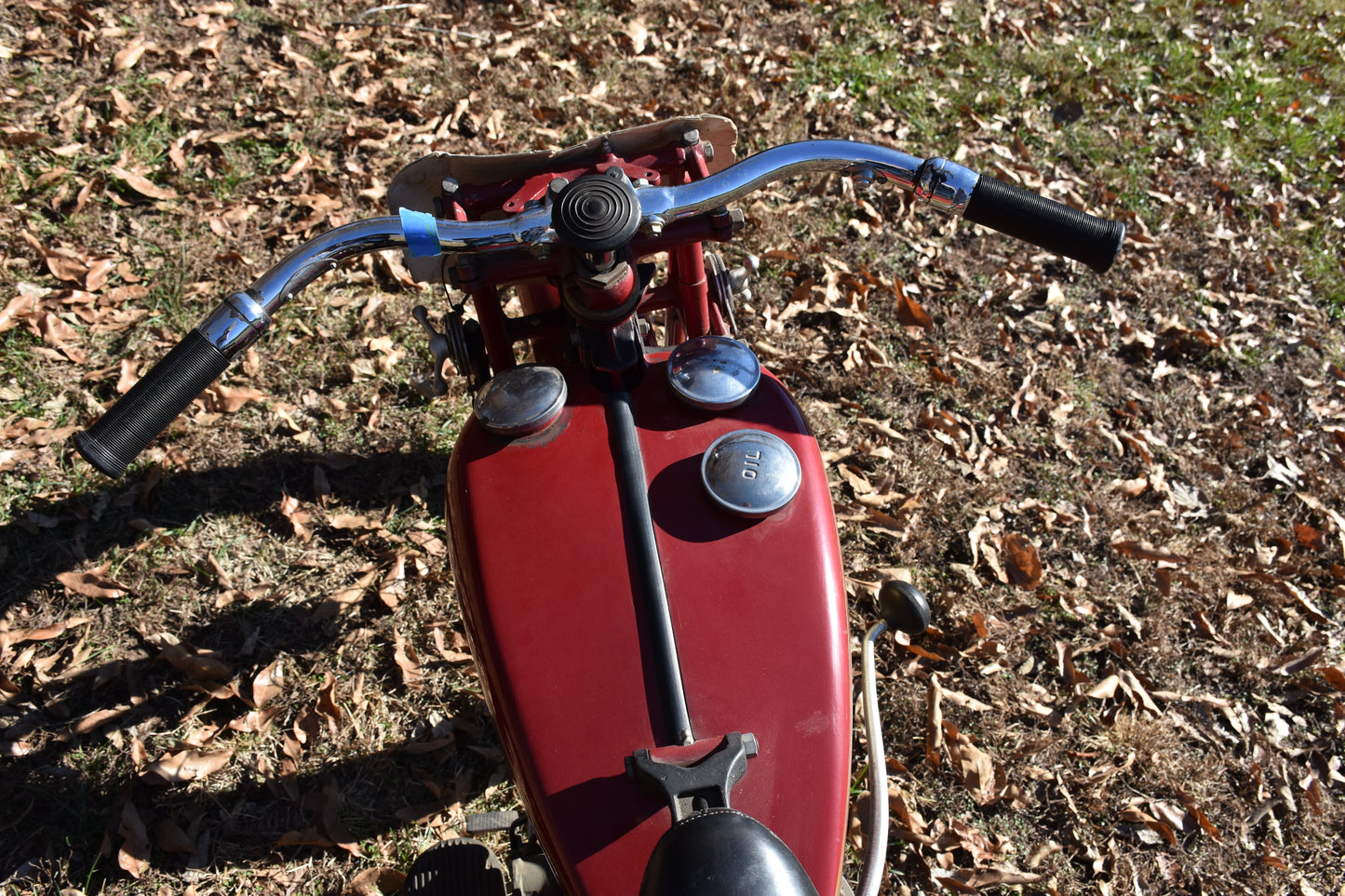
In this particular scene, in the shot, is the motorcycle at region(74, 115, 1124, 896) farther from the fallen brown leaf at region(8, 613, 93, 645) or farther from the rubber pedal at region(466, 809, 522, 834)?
the fallen brown leaf at region(8, 613, 93, 645)

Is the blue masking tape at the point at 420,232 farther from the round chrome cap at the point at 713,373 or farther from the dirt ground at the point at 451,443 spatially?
the dirt ground at the point at 451,443

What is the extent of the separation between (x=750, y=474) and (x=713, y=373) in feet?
0.87

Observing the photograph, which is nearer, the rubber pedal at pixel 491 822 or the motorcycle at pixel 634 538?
the motorcycle at pixel 634 538

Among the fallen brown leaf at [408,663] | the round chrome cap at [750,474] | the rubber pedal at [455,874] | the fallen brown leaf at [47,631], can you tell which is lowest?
the fallen brown leaf at [408,663]

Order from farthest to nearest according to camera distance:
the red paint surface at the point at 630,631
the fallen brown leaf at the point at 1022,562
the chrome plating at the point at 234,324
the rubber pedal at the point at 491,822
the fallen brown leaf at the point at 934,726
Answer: the fallen brown leaf at the point at 1022,562, the fallen brown leaf at the point at 934,726, the rubber pedal at the point at 491,822, the chrome plating at the point at 234,324, the red paint surface at the point at 630,631

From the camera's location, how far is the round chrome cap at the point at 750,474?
64.4 inches

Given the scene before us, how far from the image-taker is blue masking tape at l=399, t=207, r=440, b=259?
1646 millimetres

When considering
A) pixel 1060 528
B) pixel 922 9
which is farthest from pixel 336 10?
pixel 1060 528

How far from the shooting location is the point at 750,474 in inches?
65.2

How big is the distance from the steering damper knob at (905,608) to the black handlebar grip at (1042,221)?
0.80 meters

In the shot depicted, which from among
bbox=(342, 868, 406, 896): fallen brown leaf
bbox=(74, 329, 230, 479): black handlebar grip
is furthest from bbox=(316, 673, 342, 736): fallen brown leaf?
bbox=(74, 329, 230, 479): black handlebar grip

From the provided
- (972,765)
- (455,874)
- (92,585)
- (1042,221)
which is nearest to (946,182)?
(1042,221)

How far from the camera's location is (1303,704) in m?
3.08

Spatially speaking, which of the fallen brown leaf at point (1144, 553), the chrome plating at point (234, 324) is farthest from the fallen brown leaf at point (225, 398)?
the fallen brown leaf at point (1144, 553)
